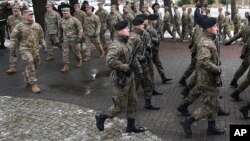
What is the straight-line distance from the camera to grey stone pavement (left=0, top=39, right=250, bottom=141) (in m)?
6.94

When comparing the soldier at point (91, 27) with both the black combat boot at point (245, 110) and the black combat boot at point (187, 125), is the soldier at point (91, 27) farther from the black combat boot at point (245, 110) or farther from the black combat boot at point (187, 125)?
the black combat boot at point (187, 125)

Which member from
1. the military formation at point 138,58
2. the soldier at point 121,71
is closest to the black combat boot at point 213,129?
the military formation at point 138,58

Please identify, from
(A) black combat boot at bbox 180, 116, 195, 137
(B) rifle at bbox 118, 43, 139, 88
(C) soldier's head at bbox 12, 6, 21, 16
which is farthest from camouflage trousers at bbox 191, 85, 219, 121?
(C) soldier's head at bbox 12, 6, 21, 16

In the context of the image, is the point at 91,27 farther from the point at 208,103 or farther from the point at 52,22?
the point at 208,103

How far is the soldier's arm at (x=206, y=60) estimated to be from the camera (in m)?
6.28

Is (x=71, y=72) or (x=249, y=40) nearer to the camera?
(x=249, y=40)

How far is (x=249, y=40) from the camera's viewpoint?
8469 millimetres

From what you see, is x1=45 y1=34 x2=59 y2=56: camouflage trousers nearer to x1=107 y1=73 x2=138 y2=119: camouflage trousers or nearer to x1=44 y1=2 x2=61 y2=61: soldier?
x1=44 y1=2 x2=61 y2=61: soldier

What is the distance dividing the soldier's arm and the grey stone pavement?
1.20 metres

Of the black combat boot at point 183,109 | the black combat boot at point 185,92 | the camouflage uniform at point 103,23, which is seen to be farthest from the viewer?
the camouflage uniform at point 103,23

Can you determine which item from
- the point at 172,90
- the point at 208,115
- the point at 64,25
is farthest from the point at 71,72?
the point at 208,115

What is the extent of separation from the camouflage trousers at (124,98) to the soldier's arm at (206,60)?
1.17m

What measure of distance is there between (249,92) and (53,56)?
24.2 feet

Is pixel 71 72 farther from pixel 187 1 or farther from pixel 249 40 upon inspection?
pixel 187 1
